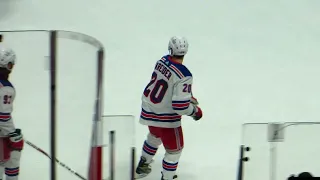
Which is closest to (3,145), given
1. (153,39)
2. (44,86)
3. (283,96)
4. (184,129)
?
(44,86)

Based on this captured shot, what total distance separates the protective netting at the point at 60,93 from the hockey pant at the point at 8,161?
0.06 m

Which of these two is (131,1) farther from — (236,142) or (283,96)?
(236,142)

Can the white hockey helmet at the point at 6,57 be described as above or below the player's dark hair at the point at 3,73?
above

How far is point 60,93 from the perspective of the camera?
201cm

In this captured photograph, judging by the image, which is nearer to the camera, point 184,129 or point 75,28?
point 184,129

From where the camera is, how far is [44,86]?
7.21 feet

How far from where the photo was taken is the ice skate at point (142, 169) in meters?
3.23

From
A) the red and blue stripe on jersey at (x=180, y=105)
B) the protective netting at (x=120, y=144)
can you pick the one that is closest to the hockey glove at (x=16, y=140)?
the protective netting at (x=120, y=144)

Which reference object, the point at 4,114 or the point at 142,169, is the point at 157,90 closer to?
the point at 142,169

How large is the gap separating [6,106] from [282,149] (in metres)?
1.17

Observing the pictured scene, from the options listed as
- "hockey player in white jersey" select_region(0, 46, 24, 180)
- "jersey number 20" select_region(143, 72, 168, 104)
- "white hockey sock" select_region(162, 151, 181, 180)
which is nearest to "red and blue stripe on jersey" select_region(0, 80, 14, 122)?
"hockey player in white jersey" select_region(0, 46, 24, 180)

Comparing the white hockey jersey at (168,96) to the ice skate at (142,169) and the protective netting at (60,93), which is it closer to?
the ice skate at (142,169)

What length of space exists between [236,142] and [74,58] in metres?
1.90

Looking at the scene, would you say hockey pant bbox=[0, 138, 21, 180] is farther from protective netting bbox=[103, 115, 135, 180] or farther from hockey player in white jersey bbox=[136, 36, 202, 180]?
hockey player in white jersey bbox=[136, 36, 202, 180]
